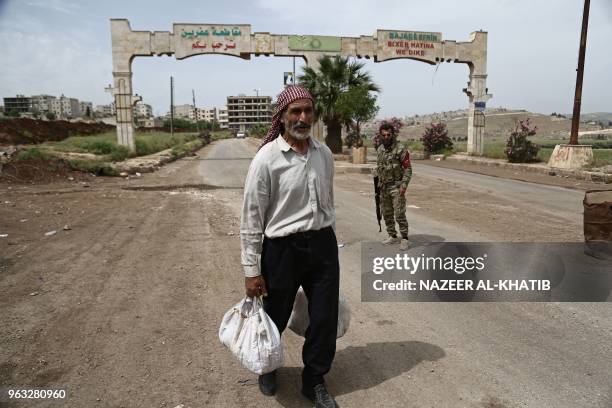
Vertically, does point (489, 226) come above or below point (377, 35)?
below

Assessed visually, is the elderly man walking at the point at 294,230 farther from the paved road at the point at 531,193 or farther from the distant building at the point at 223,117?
the distant building at the point at 223,117

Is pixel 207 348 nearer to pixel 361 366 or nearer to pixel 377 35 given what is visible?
pixel 361 366

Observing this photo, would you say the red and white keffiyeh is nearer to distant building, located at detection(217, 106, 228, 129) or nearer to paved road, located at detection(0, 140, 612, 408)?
paved road, located at detection(0, 140, 612, 408)

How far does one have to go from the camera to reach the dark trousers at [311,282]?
262 cm

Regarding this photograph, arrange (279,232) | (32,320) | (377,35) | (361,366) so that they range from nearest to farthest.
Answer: (279,232)
(361,366)
(32,320)
(377,35)

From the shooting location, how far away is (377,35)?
25.2m

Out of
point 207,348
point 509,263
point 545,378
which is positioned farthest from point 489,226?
point 207,348

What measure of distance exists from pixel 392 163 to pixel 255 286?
159 inches

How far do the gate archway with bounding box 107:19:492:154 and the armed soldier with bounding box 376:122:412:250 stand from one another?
64.2 feet

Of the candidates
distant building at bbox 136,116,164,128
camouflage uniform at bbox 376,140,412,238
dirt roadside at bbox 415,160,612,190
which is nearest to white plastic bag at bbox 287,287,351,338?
camouflage uniform at bbox 376,140,412,238

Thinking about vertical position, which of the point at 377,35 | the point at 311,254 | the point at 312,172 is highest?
the point at 377,35

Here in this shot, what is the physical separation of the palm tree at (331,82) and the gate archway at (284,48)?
646 millimetres

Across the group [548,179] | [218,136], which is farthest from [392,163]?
[218,136]

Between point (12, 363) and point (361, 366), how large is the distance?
2.42 meters
